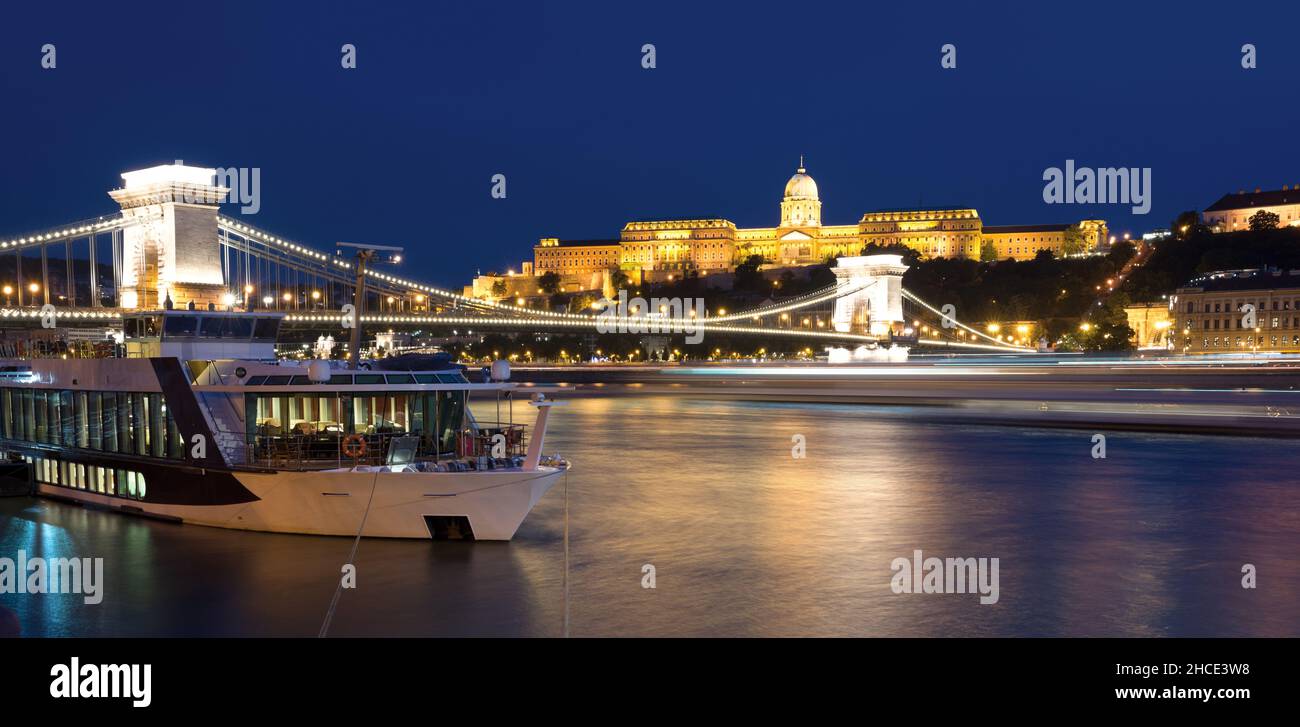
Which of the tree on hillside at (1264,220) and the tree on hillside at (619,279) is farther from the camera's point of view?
the tree on hillside at (619,279)

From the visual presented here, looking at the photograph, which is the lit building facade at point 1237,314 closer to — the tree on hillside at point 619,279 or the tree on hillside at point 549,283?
the tree on hillside at point 619,279

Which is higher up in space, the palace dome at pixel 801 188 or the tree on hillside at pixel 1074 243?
the palace dome at pixel 801 188

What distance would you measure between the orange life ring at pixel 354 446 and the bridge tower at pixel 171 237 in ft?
94.8

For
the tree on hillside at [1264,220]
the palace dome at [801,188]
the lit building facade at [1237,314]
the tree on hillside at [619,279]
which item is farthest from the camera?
the palace dome at [801,188]

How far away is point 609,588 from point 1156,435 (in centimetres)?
2637

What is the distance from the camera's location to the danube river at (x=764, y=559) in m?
12.0

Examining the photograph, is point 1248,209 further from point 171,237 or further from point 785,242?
point 171,237

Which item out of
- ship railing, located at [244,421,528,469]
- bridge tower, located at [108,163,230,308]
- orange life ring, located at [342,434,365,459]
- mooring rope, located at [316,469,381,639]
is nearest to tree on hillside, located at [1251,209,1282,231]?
bridge tower, located at [108,163,230,308]

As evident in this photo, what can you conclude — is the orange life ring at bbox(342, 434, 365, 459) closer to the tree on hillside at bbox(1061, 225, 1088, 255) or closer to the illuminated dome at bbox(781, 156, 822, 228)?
the tree on hillside at bbox(1061, 225, 1088, 255)

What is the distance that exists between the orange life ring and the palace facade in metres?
155

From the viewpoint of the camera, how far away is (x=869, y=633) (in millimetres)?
11477

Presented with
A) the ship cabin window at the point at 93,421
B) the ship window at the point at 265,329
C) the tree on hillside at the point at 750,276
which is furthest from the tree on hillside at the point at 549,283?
the ship window at the point at 265,329

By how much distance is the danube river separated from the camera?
11953 millimetres
